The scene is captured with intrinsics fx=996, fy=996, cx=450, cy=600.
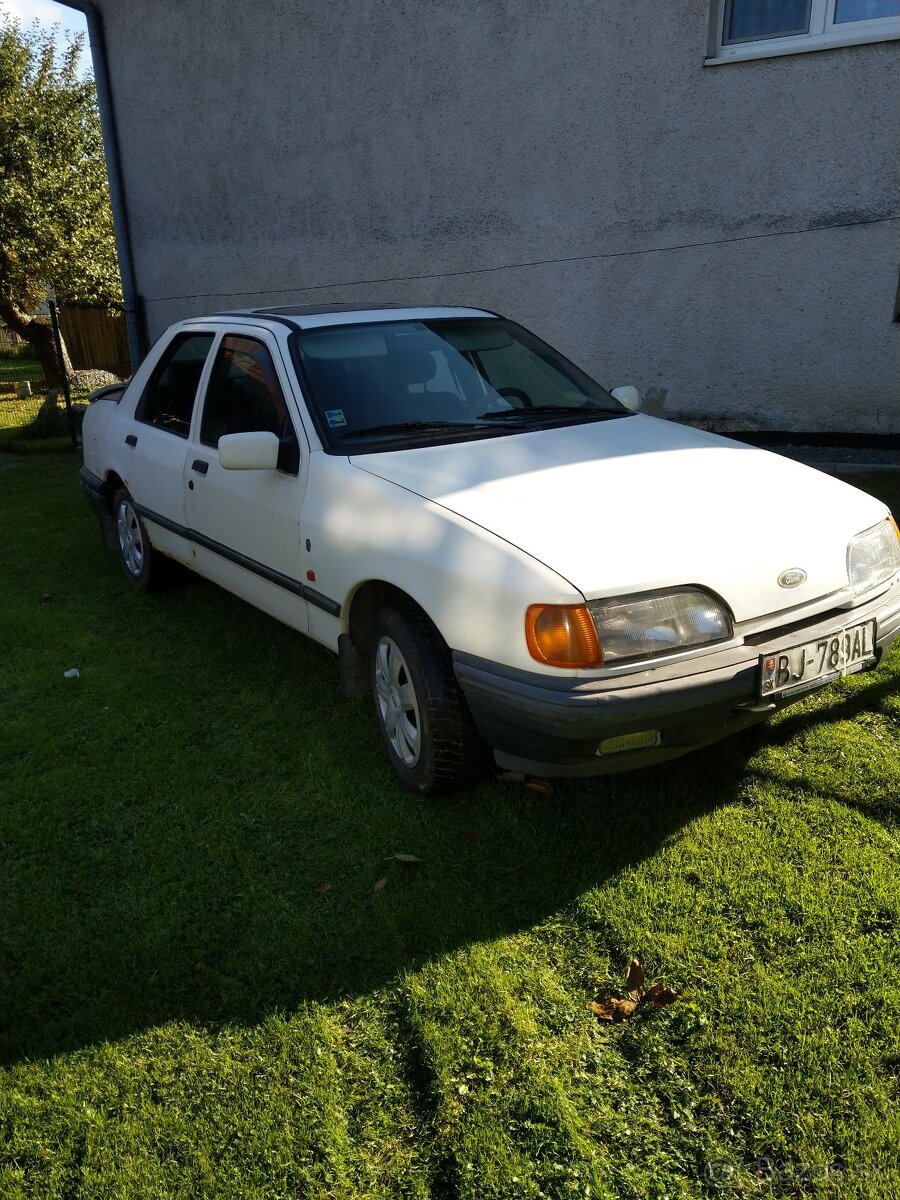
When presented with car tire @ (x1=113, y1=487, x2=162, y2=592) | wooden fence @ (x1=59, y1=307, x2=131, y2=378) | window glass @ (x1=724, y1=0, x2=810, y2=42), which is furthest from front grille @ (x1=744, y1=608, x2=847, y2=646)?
wooden fence @ (x1=59, y1=307, x2=131, y2=378)

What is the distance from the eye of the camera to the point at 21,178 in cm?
1762

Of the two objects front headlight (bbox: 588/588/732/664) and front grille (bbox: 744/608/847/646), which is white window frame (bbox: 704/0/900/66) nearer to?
front grille (bbox: 744/608/847/646)

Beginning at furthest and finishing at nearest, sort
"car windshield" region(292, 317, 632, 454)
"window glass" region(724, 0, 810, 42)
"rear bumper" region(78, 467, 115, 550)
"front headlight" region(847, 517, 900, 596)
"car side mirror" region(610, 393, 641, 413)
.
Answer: "window glass" region(724, 0, 810, 42), "rear bumper" region(78, 467, 115, 550), "car side mirror" region(610, 393, 641, 413), "car windshield" region(292, 317, 632, 454), "front headlight" region(847, 517, 900, 596)

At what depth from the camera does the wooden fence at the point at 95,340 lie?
67.6 feet

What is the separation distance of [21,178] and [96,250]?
1691 mm

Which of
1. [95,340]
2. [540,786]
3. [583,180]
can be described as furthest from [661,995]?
[95,340]

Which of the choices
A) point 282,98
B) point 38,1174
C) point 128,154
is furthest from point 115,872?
point 128,154

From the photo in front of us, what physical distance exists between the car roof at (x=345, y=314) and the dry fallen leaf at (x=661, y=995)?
3083 millimetres

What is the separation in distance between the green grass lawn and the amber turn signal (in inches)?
29.0

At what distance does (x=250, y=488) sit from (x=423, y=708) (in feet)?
4.91

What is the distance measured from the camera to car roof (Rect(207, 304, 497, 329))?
448 cm

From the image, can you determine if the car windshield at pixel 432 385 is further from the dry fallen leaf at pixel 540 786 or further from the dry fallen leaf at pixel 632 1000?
the dry fallen leaf at pixel 632 1000

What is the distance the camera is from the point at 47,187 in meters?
17.6

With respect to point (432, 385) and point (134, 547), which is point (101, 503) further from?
point (432, 385)
